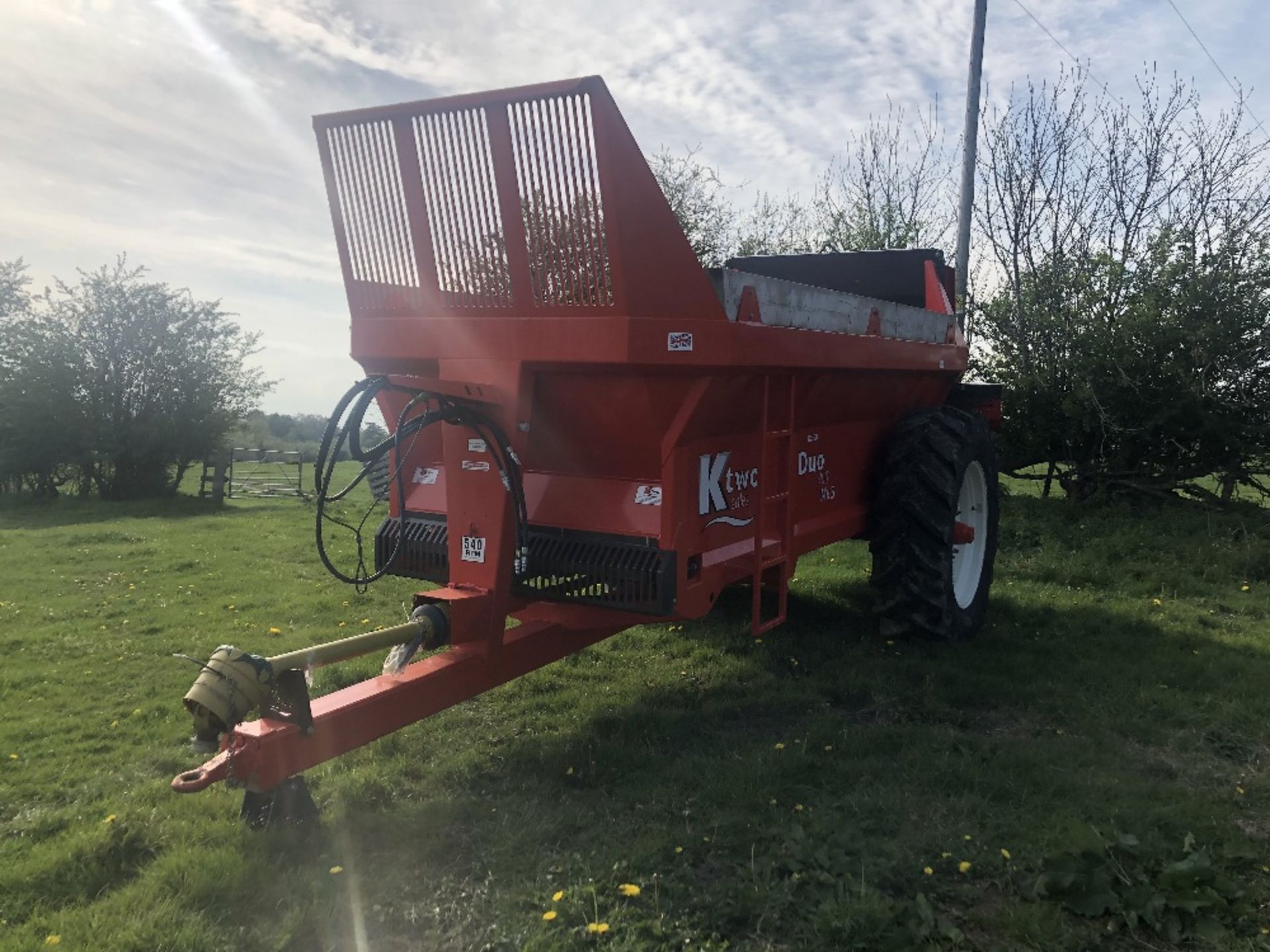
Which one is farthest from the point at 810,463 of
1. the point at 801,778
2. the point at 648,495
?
the point at 801,778

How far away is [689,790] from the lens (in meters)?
3.42

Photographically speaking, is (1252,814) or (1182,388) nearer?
(1252,814)

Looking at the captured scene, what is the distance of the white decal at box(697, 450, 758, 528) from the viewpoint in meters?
3.67

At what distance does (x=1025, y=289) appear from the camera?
10.3 meters

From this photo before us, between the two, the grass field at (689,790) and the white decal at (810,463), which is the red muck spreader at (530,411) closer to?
the white decal at (810,463)

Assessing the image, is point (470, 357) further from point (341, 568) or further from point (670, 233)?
point (341, 568)

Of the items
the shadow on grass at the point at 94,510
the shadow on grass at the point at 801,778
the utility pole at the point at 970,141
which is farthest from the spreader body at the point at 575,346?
the shadow on grass at the point at 94,510

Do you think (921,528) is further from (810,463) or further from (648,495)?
(648,495)

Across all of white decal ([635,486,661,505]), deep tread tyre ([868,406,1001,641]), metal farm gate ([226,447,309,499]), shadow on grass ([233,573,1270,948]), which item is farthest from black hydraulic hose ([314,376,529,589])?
metal farm gate ([226,447,309,499])

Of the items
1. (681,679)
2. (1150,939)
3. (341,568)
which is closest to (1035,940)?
(1150,939)

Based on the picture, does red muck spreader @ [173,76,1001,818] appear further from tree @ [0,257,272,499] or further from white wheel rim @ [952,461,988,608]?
tree @ [0,257,272,499]

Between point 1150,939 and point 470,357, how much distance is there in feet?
9.31

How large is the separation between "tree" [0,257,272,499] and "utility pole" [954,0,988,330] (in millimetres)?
12257

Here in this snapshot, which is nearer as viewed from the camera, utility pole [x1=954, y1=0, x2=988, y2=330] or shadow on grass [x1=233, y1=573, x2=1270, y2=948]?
shadow on grass [x1=233, y1=573, x2=1270, y2=948]
